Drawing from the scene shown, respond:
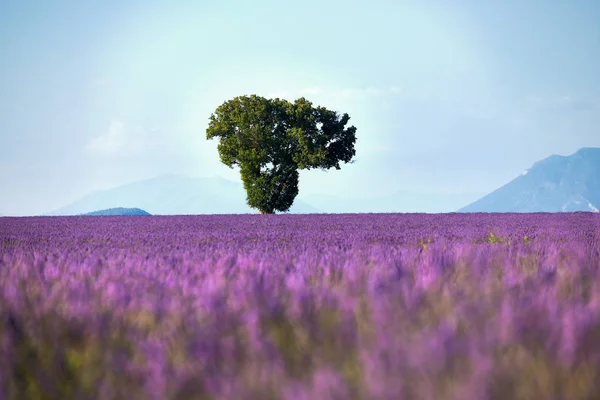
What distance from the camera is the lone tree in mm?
43688

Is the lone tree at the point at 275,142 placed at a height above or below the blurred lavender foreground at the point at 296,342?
above

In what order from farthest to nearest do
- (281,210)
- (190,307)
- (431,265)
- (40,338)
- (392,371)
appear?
(281,210)
(431,265)
(190,307)
(40,338)
(392,371)

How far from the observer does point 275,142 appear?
1714 inches

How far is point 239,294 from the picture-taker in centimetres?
220

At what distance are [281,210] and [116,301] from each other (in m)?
42.8

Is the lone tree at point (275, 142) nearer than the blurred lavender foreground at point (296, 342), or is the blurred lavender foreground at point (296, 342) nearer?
the blurred lavender foreground at point (296, 342)

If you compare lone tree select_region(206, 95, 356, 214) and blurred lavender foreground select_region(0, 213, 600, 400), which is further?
lone tree select_region(206, 95, 356, 214)

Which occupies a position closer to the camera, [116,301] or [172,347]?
[172,347]

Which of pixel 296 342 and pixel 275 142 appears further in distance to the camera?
pixel 275 142

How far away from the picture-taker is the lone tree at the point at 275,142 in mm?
43688

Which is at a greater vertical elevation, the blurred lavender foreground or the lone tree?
the lone tree

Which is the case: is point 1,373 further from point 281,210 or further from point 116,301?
point 281,210

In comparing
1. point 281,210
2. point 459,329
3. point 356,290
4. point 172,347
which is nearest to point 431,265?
point 356,290

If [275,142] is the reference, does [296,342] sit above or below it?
below
